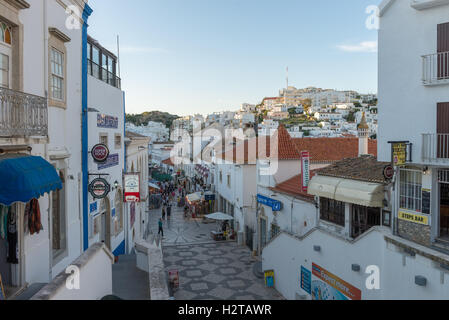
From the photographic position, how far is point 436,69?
10766 millimetres

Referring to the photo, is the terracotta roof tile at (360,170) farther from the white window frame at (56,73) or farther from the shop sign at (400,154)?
the white window frame at (56,73)

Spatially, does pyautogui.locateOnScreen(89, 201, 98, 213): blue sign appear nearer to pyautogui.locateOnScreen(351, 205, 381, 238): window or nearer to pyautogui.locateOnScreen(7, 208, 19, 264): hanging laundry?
pyautogui.locateOnScreen(7, 208, 19, 264): hanging laundry

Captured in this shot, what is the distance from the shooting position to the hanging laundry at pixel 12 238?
7.78 metres

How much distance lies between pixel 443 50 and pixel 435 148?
2.93 m

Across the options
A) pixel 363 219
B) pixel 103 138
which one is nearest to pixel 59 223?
pixel 103 138

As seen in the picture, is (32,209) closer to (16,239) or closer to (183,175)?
(16,239)

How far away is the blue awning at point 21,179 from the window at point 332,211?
37.8ft

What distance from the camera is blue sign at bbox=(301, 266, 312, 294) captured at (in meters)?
16.2

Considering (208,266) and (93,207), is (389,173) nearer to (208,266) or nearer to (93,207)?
(93,207)

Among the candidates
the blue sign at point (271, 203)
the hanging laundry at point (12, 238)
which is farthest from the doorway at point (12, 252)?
the blue sign at point (271, 203)

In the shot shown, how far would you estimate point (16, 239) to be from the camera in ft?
25.7

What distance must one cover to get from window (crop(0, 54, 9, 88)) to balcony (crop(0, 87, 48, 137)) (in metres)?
0.55

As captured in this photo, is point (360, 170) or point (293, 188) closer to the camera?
point (360, 170)
